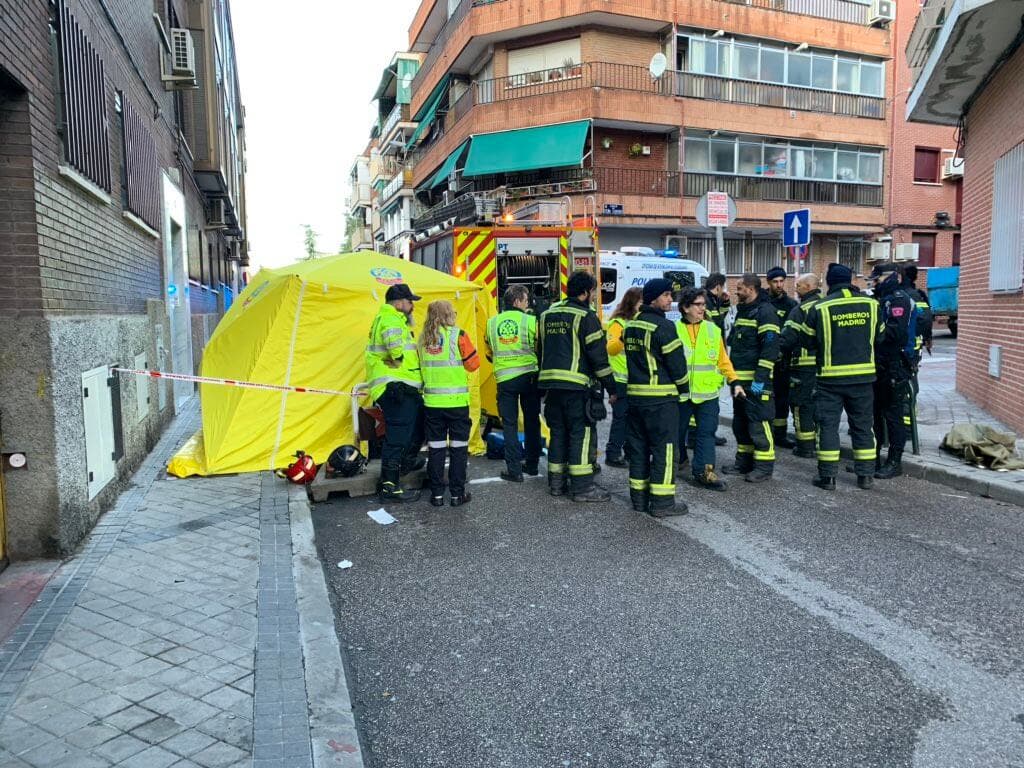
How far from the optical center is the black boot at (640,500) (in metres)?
6.23

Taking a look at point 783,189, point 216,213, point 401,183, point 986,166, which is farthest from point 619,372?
point 401,183

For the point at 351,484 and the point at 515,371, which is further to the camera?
the point at 515,371

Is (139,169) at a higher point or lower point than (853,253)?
lower

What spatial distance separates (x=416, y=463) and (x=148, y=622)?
354 cm

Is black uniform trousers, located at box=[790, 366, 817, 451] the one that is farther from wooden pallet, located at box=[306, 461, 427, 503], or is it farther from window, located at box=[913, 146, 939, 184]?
window, located at box=[913, 146, 939, 184]

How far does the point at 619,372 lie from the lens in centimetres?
802

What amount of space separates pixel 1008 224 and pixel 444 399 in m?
7.37

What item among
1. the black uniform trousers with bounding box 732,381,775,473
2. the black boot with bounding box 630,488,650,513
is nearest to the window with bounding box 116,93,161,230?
the black boot with bounding box 630,488,650,513

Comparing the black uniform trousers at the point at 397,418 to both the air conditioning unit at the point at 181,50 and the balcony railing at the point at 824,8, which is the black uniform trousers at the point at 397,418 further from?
the balcony railing at the point at 824,8

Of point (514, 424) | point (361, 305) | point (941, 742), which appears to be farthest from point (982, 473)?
point (361, 305)

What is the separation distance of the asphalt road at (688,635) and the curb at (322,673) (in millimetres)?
111

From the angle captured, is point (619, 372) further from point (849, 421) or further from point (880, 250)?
point (880, 250)

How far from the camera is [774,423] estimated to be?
28.7 feet

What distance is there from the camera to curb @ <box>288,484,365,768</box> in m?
2.87
